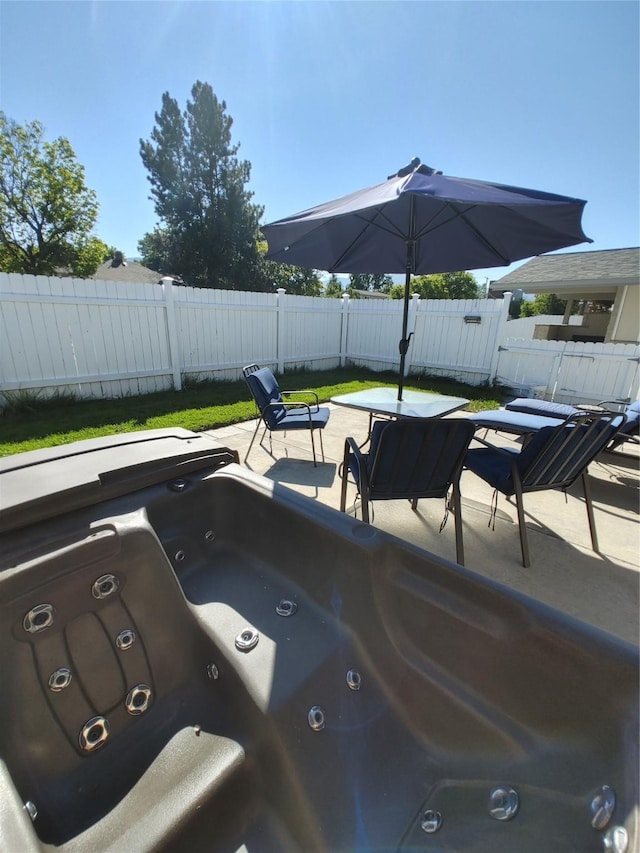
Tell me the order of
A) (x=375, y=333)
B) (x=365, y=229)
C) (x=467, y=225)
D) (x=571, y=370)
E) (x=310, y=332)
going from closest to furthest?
(x=467, y=225) < (x=365, y=229) < (x=571, y=370) < (x=310, y=332) < (x=375, y=333)

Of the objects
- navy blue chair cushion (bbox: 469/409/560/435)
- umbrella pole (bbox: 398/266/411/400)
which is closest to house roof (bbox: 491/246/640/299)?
navy blue chair cushion (bbox: 469/409/560/435)

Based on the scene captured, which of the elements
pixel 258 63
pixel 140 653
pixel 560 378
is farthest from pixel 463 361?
pixel 140 653

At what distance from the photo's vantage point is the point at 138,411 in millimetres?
4672

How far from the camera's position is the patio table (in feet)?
9.74

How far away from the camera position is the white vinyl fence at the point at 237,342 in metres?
4.57

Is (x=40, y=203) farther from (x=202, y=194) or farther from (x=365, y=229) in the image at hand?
(x=365, y=229)

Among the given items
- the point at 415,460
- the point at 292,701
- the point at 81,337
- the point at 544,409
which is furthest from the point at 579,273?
the point at 292,701

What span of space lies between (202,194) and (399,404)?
734 inches

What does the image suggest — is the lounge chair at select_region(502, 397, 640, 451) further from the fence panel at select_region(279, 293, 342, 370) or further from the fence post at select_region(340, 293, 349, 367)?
the fence post at select_region(340, 293, 349, 367)

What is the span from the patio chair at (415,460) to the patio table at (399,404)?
816 mm

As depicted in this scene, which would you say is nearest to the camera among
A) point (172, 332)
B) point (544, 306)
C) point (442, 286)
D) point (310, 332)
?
point (172, 332)

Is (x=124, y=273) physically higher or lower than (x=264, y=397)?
higher

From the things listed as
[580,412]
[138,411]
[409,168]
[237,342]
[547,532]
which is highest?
[409,168]

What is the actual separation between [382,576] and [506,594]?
390 mm
